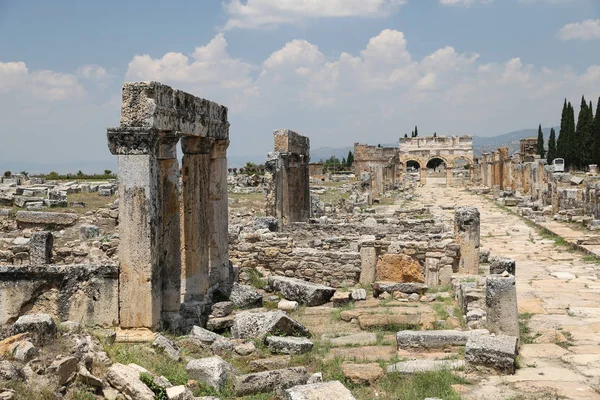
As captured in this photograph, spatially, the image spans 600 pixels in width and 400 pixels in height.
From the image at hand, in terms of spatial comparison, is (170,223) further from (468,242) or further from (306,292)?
(468,242)

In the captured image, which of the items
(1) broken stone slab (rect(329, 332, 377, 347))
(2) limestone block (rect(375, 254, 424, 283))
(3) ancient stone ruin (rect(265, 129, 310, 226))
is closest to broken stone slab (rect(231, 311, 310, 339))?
(1) broken stone slab (rect(329, 332, 377, 347))

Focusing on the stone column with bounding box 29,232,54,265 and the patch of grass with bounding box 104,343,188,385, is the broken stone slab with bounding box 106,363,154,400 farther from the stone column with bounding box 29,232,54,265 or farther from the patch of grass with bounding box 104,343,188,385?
the stone column with bounding box 29,232,54,265

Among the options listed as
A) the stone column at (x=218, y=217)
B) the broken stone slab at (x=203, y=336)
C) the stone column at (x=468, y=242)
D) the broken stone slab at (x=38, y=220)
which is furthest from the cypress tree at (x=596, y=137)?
the broken stone slab at (x=203, y=336)

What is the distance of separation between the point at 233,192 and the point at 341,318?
2734 centimetres

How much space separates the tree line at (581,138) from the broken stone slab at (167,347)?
45.8 meters

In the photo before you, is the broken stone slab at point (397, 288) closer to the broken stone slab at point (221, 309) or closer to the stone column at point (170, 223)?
the broken stone slab at point (221, 309)

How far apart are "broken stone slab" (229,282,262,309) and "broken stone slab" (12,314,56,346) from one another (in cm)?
448

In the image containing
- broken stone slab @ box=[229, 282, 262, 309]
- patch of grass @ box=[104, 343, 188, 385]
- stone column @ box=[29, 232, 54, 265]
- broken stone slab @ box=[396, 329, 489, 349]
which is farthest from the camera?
stone column @ box=[29, 232, 54, 265]

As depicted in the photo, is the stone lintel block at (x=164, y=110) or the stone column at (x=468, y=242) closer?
the stone lintel block at (x=164, y=110)

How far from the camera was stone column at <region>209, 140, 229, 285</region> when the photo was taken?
1133cm

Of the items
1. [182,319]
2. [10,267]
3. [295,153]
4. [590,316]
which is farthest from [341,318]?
[295,153]

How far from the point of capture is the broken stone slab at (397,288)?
1149 centimetres

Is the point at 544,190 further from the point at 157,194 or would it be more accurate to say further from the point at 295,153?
the point at 157,194

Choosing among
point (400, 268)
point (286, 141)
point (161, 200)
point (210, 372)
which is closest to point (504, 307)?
point (210, 372)
